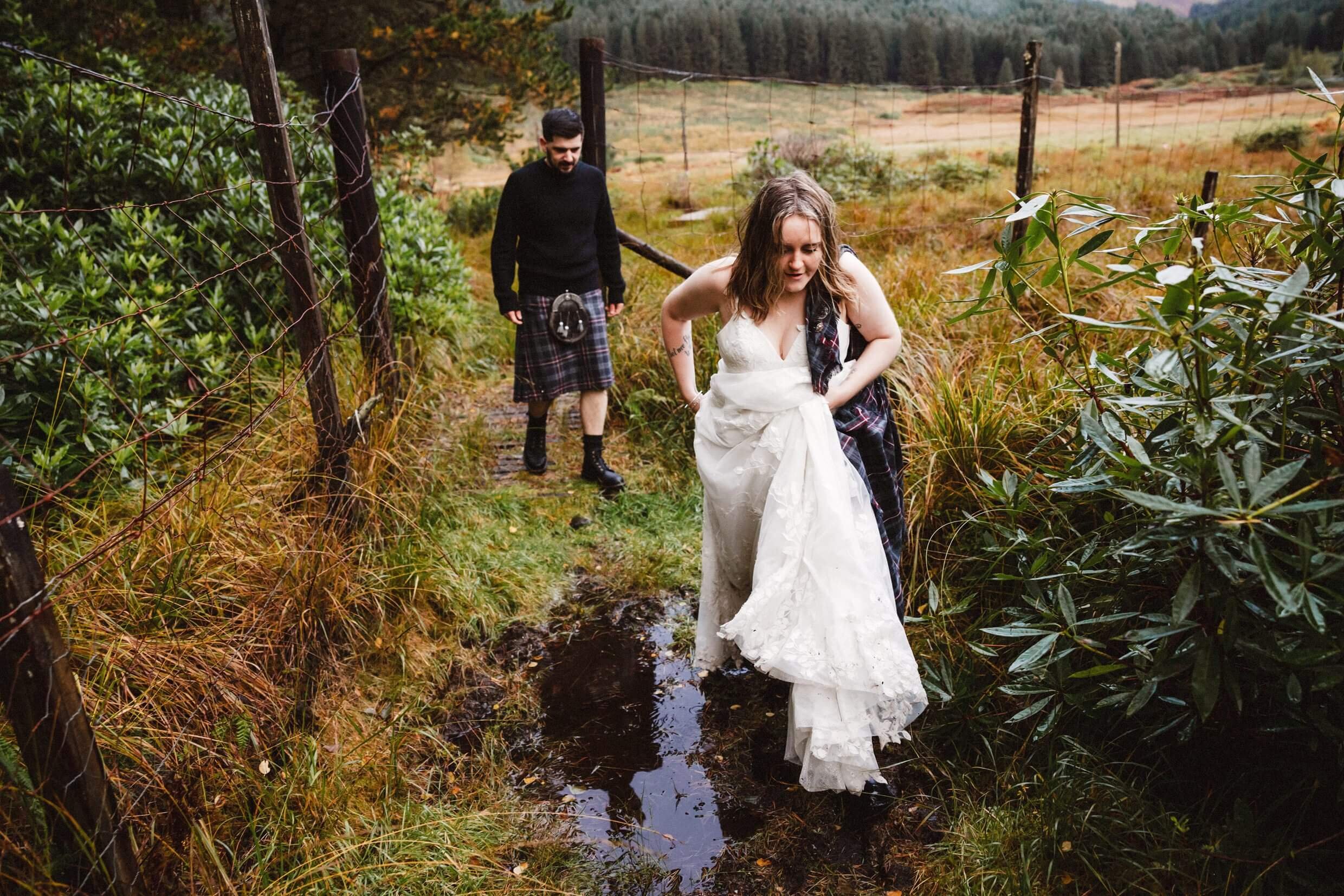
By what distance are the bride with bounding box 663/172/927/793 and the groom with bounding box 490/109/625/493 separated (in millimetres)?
1742

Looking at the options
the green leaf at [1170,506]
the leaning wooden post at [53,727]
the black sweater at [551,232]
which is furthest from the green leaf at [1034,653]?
the black sweater at [551,232]

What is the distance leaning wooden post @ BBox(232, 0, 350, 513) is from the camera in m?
2.72

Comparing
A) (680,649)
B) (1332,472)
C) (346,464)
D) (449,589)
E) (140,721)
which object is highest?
(1332,472)

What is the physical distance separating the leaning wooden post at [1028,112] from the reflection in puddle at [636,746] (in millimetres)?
4131

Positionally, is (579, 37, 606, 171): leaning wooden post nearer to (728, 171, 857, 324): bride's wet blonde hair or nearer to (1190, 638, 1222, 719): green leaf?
(728, 171, 857, 324): bride's wet blonde hair

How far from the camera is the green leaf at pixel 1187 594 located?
1587 millimetres

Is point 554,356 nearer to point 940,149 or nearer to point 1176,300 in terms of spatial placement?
point 1176,300

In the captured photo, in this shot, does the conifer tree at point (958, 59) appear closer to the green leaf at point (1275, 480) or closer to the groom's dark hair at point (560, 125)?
the groom's dark hair at point (560, 125)

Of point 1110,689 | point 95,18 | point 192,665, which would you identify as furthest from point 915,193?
point 192,665

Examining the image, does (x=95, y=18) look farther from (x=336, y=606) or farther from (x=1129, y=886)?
(x=1129, y=886)

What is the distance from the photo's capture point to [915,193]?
11.3 metres

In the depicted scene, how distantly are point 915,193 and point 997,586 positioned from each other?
930cm

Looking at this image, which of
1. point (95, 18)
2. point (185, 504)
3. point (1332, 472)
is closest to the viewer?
point (1332, 472)

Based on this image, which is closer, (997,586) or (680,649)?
(997,586)
